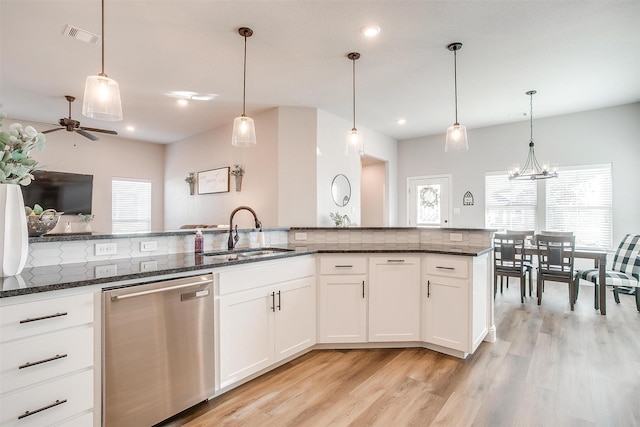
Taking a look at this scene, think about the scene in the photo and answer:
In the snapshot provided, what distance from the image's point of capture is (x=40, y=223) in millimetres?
1921

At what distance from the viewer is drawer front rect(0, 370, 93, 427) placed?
1315 mm

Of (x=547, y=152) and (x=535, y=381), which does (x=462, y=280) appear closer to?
(x=535, y=381)

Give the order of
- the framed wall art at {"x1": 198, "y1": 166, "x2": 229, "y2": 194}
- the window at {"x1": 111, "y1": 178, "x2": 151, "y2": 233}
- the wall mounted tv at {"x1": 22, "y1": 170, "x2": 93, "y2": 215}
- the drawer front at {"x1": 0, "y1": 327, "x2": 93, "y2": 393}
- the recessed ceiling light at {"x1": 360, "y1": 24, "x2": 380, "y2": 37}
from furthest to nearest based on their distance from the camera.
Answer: the window at {"x1": 111, "y1": 178, "x2": 151, "y2": 233} < the framed wall art at {"x1": 198, "y1": 166, "x2": 229, "y2": 194} < the wall mounted tv at {"x1": 22, "y1": 170, "x2": 93, "y2": 215} < the recessed ceiling light at {"x1": 360, "y1": 24, "x2": 380, "y2": 37} < the drawer front at {"x1": 0, "y1": 327, "x2": 93, "y2": 393}

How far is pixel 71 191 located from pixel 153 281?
547 cm

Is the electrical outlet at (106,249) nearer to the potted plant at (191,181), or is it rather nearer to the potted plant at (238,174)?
the potted plant at (238,174)

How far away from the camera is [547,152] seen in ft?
18.6

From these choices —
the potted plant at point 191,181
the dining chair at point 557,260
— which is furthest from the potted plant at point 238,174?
the dining chair at point 557,260

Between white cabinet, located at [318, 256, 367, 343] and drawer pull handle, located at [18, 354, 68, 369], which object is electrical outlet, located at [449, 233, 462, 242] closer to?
white cabinet, located at [318, 256, 367, 343]

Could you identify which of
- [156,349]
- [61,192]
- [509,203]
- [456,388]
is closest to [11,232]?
[156,349]

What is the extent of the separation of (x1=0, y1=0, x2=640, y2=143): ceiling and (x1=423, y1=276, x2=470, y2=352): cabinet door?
7.28 ft

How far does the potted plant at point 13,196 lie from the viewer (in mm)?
1562

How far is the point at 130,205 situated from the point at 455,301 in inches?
262

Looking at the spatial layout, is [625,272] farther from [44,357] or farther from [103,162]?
[103,162]

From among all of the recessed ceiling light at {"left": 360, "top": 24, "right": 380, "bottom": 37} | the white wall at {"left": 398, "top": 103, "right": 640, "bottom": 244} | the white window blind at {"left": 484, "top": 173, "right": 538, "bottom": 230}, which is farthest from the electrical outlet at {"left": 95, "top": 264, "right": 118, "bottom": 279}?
the white window blind at {"left": 484, "top": 173, "right": 538, "bottom": 230}
